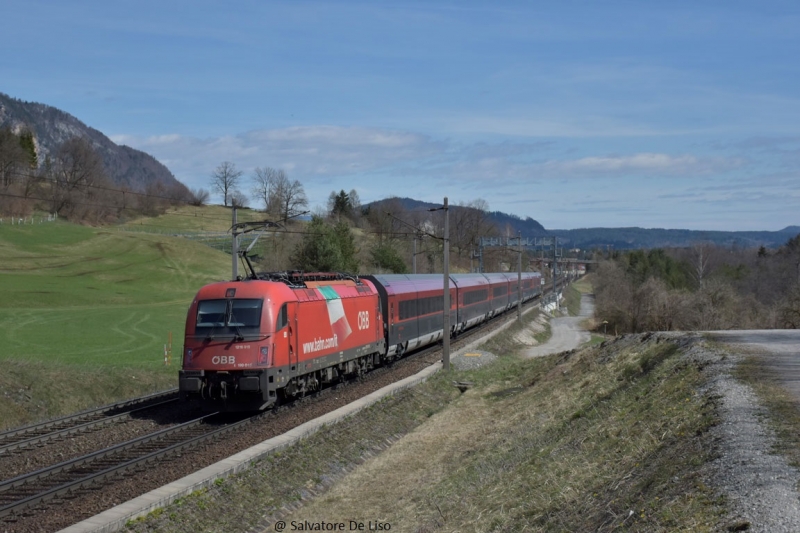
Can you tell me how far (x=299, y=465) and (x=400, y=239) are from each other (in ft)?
239

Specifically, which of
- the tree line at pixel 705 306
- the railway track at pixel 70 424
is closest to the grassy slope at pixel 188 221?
the tree line at pixel 705 306

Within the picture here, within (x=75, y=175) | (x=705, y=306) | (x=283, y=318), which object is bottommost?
(x=705, y=306)

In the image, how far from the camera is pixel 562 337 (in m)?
63.8

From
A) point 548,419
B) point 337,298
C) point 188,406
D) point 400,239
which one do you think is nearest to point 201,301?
point 188,406

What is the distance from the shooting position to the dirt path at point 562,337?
51750 mm

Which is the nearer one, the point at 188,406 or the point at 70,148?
the point at 188,406

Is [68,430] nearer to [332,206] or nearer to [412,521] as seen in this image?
[412,521]

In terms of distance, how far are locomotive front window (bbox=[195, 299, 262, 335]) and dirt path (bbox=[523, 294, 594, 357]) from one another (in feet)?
93.4

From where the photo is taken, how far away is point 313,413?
2041cm

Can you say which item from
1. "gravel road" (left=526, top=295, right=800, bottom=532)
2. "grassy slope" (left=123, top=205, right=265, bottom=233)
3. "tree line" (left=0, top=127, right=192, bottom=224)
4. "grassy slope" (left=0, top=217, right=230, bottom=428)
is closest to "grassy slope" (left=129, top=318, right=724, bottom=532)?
"gravel road" (left=526, top=295, right=800, bottom=532)

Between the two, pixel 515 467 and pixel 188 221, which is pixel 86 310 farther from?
pixel 188 221

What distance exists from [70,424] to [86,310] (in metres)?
38.7

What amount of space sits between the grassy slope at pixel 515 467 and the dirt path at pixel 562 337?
25.2 metres

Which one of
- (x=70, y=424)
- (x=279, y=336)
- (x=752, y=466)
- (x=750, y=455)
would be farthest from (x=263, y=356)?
(x=752, y=466)
